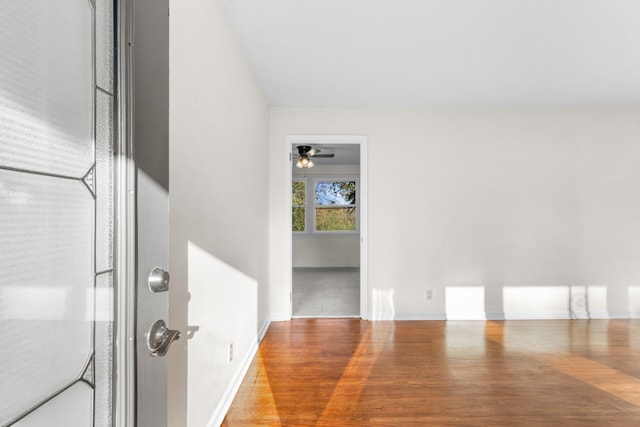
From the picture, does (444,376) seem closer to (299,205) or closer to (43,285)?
(43,285)

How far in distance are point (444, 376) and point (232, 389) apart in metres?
1.56

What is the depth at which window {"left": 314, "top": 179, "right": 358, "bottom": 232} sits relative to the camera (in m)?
7.75


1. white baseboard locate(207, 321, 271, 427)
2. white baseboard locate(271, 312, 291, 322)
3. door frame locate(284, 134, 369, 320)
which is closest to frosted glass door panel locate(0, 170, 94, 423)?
white baseboard locate(207, 321, 271, 427)

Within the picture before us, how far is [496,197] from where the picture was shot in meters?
4.02

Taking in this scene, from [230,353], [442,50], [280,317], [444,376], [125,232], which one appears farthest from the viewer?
[280,317]

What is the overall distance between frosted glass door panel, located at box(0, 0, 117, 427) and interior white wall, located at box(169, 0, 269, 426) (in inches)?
29.3

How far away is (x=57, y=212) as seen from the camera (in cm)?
57

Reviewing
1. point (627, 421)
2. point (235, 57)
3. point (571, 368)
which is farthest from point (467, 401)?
point (235, 57)

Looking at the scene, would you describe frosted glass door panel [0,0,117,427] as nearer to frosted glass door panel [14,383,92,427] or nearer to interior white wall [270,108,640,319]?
frosted glass door panel [14,383,92,427]

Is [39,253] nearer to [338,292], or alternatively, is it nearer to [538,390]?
[538,390]

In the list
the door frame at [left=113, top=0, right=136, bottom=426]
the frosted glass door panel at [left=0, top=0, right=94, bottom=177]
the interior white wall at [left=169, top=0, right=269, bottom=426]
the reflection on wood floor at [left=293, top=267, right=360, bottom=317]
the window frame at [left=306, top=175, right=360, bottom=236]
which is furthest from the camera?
the window frame at [left=306, top=175, right=360, bottom=236]

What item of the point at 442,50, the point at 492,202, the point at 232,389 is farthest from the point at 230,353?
the point at 492,202

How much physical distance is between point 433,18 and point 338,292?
13.5 feet

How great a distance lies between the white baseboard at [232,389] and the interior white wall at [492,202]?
110 centimetres
